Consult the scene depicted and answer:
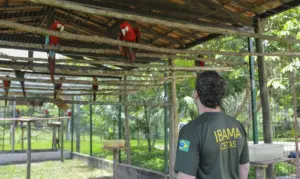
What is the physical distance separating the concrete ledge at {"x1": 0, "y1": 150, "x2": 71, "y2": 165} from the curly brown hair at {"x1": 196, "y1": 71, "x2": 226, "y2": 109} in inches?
363

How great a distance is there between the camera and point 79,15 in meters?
4.73

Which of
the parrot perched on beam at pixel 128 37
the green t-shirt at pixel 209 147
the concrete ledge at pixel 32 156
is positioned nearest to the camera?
the green t-shirt at pixel 209 147

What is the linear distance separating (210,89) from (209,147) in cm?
28

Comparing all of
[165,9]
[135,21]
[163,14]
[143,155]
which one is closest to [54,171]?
[143,155]

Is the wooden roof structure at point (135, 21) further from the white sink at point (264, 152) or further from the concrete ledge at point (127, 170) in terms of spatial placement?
the concrete ledge at point (127, 170)

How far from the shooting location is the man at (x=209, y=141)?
1283mm

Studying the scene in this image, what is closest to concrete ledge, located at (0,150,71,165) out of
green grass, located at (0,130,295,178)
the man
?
green grass, located at (0,130,295,178)

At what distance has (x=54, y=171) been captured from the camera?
7590mm

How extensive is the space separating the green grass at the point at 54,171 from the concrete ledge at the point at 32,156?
1.96ft

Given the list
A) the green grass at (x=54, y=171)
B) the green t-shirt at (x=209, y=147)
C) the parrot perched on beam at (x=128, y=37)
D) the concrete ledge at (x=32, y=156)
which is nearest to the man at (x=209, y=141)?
the green t-shirt at (x=209, y=147)

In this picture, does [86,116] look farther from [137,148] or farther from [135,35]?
[135,35]

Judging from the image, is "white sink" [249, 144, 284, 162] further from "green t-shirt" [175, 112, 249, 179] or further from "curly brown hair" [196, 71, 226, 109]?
"curly brown hair" [196, 71, 226, 109]

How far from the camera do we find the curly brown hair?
1354 millimetres

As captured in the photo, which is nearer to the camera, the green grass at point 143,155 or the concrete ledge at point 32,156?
the green grass at point 143,155
